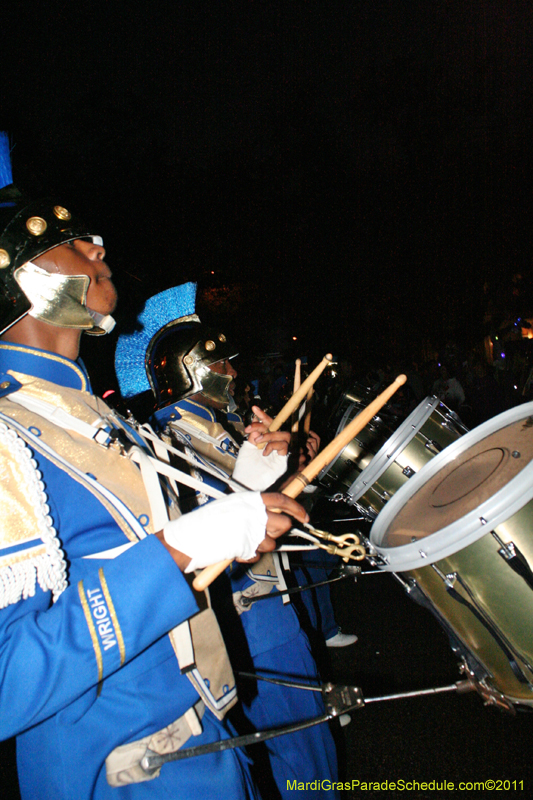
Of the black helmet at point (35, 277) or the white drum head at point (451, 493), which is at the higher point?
the black helmet at point (35, 277)

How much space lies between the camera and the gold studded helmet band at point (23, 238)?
1.59 metres

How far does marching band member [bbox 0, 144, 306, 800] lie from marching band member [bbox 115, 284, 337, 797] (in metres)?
0.41

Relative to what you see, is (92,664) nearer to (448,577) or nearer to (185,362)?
(448,577)

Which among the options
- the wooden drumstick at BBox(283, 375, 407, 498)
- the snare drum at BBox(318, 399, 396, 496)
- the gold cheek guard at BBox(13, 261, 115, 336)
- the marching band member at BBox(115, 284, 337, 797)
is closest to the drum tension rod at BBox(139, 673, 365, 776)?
the wooden drumstick at BBox(283, 375, 407, 498)

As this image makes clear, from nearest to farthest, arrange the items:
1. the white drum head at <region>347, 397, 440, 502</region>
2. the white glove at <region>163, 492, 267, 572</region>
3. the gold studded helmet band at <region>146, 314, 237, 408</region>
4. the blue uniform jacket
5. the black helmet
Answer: the blue uniform jacket, the white glove at <region>163, 492, 267, 572</region>, the black helmet, the white drum head at <region>347, 397, 440, 502</region>, the gold studded helmet band at <region>146, 314, 237, 408</region>

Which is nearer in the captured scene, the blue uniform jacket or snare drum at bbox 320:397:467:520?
the blue uniform jacket

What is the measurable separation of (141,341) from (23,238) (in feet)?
6.79

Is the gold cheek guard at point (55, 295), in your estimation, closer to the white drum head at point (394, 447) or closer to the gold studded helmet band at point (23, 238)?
the gold studded helmet band at point (23, 238)

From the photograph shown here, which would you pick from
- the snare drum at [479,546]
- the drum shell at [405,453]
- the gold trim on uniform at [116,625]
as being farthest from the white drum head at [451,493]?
the gold trim on uniform at [116,625]

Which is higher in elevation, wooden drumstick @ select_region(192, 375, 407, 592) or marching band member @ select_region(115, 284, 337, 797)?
wooden drumstick @ select_region(192, 375, 407, 592)

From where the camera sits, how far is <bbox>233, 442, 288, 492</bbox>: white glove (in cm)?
208

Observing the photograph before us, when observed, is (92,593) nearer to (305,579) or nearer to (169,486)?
(169,486)

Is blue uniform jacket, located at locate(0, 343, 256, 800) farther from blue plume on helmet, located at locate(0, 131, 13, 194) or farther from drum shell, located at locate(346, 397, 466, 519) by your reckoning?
drum shell, located at locate(346, 397, 466, 519)

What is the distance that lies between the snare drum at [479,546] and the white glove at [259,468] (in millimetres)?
527
